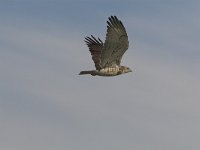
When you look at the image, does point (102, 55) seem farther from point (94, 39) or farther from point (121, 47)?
point (94, 39)

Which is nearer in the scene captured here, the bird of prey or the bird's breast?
the bird of prey

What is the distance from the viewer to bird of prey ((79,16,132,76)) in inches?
1188

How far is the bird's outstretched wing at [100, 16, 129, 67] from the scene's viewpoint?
30050 mm

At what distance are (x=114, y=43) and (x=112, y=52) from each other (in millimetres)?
1028

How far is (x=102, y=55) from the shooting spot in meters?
32.7

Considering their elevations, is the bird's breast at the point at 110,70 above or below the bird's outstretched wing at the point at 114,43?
below

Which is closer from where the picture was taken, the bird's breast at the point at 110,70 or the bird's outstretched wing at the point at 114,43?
the bird's outstretched wing at the point at 114,43

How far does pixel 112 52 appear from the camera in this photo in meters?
32.2

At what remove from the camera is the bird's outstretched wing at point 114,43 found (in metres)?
30.0

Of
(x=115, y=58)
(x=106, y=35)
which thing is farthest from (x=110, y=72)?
(x=106, y=35)

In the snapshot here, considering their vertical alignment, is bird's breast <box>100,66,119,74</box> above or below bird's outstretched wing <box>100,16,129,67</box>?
below

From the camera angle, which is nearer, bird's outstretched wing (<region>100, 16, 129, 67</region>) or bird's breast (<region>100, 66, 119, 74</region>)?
bird's outstretched wing (<region>100, 16, 129, 67</region>)

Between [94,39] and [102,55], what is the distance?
477cm

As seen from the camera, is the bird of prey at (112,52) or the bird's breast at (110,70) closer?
the bird of prey at (112,52)
